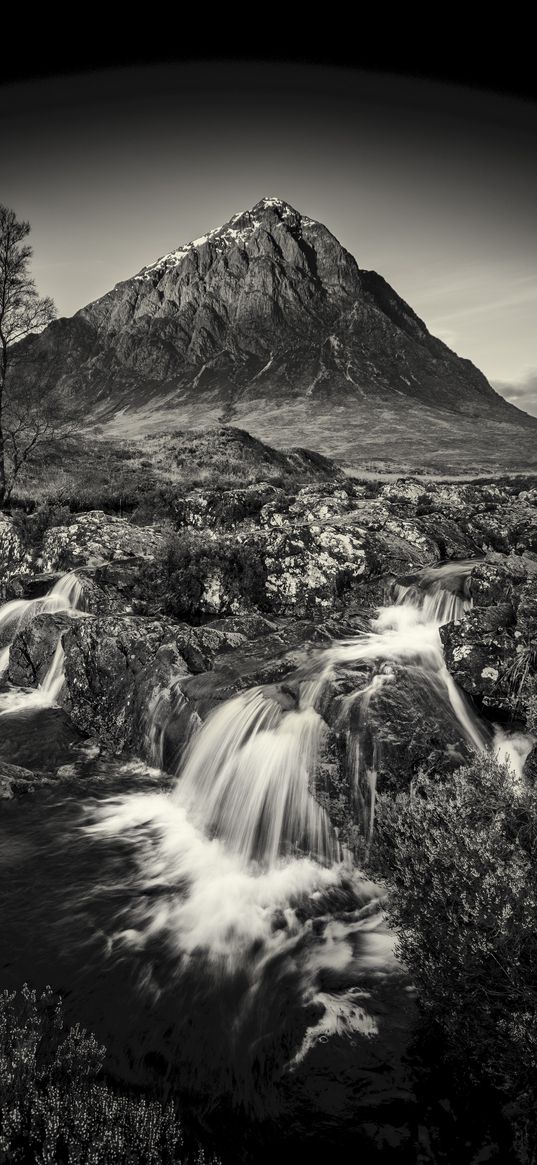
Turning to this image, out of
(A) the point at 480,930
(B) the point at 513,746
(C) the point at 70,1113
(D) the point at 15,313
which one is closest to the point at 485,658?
(B) the point at 513,746

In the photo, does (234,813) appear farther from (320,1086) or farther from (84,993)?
(320,1086)

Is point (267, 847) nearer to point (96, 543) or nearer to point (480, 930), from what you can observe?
point (480, 930)

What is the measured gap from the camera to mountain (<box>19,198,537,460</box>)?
110 m

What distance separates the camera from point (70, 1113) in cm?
421

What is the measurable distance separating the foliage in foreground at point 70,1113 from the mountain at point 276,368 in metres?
80.1

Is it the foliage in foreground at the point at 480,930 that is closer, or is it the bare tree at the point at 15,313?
the foliage in foreground at the point at 480,930

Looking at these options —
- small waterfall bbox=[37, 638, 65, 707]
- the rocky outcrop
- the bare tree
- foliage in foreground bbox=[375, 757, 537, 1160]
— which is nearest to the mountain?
the bare tree

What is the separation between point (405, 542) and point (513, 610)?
6.77m

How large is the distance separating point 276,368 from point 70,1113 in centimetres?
16383

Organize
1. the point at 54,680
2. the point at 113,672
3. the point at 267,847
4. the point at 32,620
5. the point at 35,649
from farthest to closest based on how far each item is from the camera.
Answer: the point at 32,620
the point at 35,649
the point at 54,680
the point at 113,672
the point at 267,847

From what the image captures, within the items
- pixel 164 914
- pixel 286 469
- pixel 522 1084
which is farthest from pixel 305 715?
pixel 286 469

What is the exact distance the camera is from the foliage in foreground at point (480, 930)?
4.23 metres

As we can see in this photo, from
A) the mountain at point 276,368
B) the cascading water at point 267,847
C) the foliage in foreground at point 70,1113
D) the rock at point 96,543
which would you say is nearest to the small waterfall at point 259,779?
the cascading water at point 267,847

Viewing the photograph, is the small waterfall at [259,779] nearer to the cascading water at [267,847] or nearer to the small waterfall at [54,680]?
the cascading water at [267,847]
